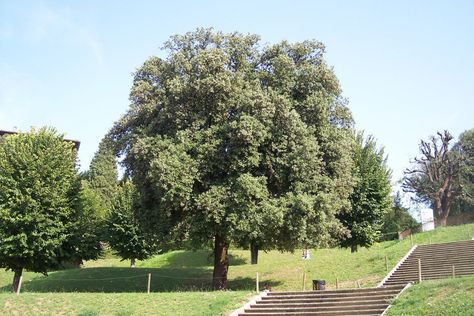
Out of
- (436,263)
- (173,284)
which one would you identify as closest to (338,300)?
(436,263)

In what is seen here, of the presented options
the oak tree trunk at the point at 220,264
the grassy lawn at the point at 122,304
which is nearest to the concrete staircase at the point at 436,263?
the oak tree trunk at the point at 220,264

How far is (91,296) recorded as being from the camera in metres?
24.2

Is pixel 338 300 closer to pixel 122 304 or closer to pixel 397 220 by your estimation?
pixel 122 304

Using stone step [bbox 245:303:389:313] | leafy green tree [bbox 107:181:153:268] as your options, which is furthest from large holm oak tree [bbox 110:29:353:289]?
leafy green tree [bbox 107:181:153:268]

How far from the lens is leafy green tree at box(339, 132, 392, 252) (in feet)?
148

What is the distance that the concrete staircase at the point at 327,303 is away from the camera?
19.8 meters

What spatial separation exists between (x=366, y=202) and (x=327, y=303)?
84.5 ft

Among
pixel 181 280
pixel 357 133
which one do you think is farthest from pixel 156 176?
pixel 357 133

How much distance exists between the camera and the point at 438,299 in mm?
17125

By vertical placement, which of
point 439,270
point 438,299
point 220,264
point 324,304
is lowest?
point 324,304

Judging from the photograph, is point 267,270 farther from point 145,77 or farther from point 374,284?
point 145,77

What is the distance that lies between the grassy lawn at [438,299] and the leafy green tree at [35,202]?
2169 cm

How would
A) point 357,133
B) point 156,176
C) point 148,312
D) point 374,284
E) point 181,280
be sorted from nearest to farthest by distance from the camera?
point 148,312 < point 156,176 < point 374,284 < point 181,280 < point 357,133

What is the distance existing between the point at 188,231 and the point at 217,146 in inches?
214
